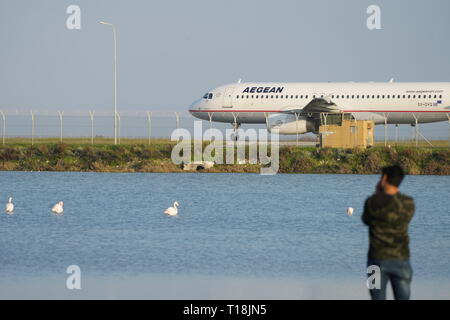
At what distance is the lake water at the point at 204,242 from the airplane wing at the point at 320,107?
64.4ft

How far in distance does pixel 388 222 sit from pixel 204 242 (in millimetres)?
12977

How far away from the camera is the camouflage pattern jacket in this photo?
14430 millimetres

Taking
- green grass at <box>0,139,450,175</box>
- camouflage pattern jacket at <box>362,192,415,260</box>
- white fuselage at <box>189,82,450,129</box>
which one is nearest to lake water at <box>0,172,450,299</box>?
camouflage pattern jacket at <box>362,192,415,260</box>

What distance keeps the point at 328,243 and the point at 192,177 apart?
2706 cm

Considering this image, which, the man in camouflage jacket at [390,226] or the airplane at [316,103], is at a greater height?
the airplane at [316,103]

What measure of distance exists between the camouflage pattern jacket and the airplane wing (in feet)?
173

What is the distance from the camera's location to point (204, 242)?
27.1m

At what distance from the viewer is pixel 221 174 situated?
56.6 m

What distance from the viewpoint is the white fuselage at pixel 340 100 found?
67625mm

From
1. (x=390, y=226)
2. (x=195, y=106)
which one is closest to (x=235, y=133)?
(x=195, y=106)

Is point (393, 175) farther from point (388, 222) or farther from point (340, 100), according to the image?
point (340, 100)

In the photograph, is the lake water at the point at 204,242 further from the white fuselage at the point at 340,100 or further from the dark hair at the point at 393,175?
the white fuselage at the point at 340,100

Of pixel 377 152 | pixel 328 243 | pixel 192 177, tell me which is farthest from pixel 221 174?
pixel 328 243

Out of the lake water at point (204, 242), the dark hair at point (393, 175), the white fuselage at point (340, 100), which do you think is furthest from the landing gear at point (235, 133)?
the dark hair at point (393, 175)
